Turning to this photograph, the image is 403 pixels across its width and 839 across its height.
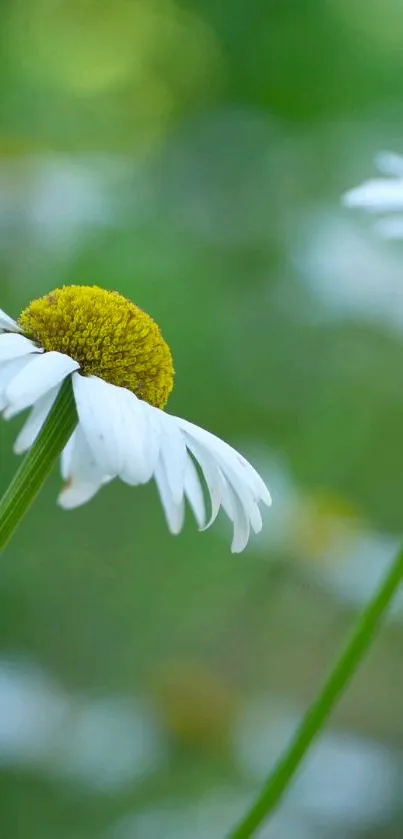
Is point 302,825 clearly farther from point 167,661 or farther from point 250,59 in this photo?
point 250,59

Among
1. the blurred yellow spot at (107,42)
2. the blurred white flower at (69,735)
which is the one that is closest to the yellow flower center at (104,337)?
the blurred white flower at (69,735)

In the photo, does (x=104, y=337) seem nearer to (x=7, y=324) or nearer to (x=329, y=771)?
(x=7, y=324)

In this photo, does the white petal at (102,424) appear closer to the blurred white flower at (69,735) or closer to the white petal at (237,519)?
the white petal at (237,519)

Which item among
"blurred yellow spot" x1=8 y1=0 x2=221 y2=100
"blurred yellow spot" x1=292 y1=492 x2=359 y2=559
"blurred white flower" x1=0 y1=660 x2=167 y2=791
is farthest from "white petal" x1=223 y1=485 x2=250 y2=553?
"blurred yellow spot" x1=8 y1=0 x2=221 y2=100

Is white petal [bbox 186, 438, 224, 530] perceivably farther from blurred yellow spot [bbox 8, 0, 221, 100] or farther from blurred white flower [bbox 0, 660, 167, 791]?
blurred yellow spot [bbox 8, 0, 221, 100]

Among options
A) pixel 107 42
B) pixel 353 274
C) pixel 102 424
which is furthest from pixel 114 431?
pixel 107 42

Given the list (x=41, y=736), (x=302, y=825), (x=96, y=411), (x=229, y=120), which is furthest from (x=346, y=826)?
(x=229, y=120)
